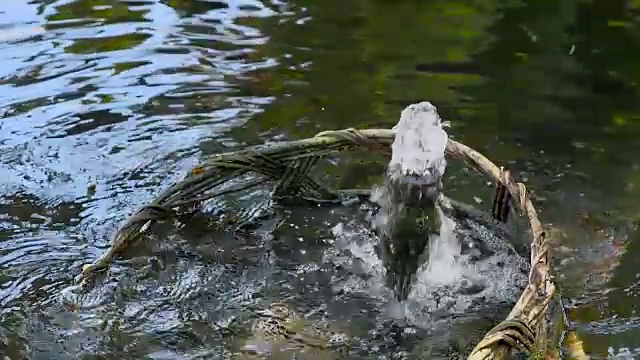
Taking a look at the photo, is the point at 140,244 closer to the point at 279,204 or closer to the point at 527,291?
the point at 279,204

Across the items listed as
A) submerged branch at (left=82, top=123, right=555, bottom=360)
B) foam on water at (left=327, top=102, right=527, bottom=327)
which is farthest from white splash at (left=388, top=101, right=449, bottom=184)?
submerged branch at (left=82, top=123, right=555, bottom=360)

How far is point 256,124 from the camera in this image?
13.5ft

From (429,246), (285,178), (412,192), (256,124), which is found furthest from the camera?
(256,124)

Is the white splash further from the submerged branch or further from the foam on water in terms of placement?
the submerged branch

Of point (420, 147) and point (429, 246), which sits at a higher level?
point (420, 147)

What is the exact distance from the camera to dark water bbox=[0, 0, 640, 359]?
8.99 feet

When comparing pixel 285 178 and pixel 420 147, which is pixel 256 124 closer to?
pixel 285 178


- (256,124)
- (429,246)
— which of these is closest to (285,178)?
(429,246)

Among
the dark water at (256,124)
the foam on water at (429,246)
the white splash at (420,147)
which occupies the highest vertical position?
the white splash at (420,147)

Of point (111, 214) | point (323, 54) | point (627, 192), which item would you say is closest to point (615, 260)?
point (627, 192)

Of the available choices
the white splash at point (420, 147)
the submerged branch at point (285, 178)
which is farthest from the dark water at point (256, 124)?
the white splash at point (420, 147)

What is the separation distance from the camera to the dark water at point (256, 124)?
2.74 m

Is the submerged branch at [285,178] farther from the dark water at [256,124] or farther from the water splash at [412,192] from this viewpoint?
the water splash at [412,192]

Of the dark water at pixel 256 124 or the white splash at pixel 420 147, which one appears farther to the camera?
the dark water at pixel 256 124
